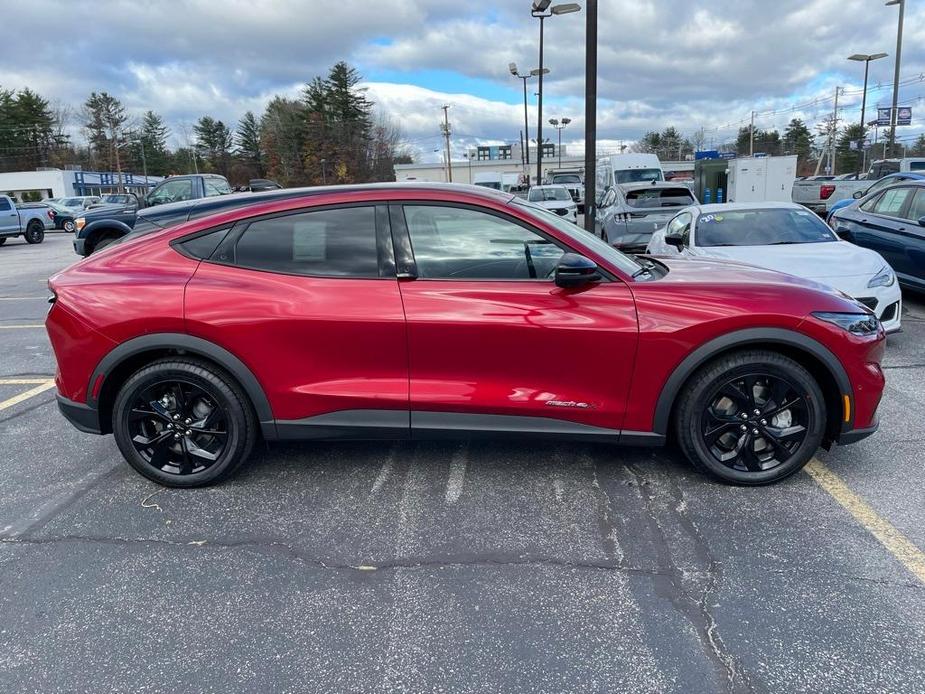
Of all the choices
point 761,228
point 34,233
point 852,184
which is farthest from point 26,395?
point 852,184

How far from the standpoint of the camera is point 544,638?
241 centimetres

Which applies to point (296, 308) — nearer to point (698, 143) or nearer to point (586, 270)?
point (586, 270)

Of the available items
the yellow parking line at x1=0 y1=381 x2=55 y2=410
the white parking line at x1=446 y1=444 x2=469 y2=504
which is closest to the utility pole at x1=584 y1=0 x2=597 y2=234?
the white parking line at x1=446 y1=444 x2=469 y2=504

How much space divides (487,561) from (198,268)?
2186 mm

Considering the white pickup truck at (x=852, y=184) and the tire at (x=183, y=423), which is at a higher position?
the white pickup truck at (x=852, y=184)

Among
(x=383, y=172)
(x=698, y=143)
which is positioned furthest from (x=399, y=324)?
(x=698, y=143)

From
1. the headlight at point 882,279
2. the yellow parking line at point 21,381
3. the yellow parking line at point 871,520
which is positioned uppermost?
the headlight at point 882,279

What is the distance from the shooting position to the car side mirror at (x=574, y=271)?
3211 millimetres

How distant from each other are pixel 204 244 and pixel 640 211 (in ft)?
32.3

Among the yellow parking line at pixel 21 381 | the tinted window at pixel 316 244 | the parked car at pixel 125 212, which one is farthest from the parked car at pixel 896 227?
the parked car at pixel 125 212

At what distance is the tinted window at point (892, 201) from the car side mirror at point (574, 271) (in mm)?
7019

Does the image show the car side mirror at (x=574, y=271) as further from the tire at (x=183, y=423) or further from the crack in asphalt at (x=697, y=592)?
the tire at (x=183, y=423)

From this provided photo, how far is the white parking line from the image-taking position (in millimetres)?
3536

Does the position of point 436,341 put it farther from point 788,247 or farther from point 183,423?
point 788,247
